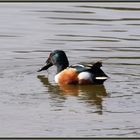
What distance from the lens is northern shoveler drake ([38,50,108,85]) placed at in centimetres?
1475

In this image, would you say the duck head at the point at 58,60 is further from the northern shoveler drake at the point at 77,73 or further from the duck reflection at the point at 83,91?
the duck reflection at the point at 83,91

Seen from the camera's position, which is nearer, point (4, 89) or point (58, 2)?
point (4, 89)

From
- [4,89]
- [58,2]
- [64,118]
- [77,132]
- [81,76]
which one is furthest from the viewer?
[58,2]

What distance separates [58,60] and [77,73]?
2.98ft

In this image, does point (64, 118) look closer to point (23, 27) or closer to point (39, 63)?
point (39, 63)

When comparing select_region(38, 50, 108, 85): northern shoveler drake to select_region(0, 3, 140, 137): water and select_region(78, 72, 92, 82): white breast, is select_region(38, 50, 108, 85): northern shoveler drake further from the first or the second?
select_region(0, 3, 140, 137): water

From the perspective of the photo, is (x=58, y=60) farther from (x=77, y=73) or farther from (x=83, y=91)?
(x=83, y=91)

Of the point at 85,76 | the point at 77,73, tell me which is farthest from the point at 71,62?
the point at 85,76

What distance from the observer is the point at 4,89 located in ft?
46.1

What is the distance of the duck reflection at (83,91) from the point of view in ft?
45.3

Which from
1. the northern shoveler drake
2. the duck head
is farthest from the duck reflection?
the duck head

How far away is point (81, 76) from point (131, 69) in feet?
4.10

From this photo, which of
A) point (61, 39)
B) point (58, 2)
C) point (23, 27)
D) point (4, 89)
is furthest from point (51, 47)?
point (58, 2)

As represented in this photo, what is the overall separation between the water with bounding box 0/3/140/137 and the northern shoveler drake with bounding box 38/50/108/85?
182 millimetres
